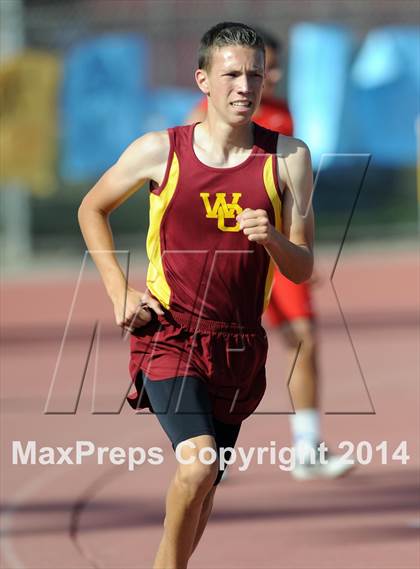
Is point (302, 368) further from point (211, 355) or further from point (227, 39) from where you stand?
point (227, 39)

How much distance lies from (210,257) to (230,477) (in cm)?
296

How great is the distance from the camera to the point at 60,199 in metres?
19.0

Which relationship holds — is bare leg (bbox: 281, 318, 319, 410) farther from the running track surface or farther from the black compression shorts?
the black compression shorts

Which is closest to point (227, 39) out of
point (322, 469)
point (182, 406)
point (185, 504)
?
point (182, 406)

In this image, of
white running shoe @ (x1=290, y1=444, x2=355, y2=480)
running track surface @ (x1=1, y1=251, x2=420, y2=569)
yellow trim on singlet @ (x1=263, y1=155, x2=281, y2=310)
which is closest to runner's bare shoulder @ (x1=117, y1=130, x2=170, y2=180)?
yellow trim on singlet @ (x1=263, y1=155, x2=281, y2=310)

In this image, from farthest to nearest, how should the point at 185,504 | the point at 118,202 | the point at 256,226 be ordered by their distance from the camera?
1. the point at 118,202
2. the point at 185,504
3. the point at 256,226

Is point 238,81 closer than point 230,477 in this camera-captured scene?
Yes

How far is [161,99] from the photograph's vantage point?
17.9 metres

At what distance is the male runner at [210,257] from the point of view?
16.1ft

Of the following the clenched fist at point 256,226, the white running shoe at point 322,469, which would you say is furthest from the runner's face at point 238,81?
the white running shoe at point 322,469

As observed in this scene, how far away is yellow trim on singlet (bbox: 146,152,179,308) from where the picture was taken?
5.04m

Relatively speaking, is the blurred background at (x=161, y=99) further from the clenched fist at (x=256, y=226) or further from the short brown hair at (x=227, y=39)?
the clenched fist at (x=256, y=226)

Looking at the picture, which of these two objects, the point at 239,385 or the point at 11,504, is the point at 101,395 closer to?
the point at 11,504

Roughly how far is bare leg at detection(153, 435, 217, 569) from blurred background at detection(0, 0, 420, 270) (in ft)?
42.0
